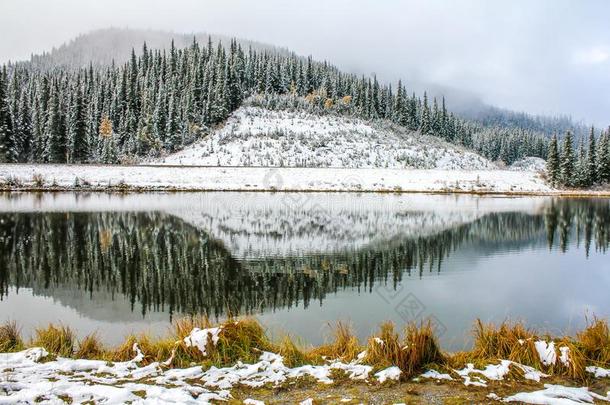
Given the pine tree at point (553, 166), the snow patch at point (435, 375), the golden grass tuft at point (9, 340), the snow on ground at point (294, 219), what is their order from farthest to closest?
the pine tree at point (553, 166)
the snow on ground at point (294, 219)
the golden grass tuft at point (9, 340)
the snow patch at point (435, 375)

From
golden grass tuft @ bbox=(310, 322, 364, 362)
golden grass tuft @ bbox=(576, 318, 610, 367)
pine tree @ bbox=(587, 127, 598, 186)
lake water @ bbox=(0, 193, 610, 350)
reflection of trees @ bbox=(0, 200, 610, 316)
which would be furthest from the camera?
pine tree @ bbox=(587, 127, 598, 186)

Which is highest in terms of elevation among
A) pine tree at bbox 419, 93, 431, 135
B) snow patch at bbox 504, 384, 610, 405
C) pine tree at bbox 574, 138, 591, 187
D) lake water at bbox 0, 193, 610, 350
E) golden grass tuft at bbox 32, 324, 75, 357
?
pine tree at bbox 419, 93, 431, 135

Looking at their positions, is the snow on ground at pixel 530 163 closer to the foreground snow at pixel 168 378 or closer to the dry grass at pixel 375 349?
the dry grass at pixel 375 349

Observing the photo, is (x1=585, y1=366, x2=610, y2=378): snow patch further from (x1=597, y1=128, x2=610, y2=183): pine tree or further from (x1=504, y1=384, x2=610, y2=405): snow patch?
(x1=597, y1=128, x2=610, y2=183): pine tree

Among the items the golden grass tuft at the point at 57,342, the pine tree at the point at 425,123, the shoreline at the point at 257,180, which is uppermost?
the pine tree at the point at 425,123

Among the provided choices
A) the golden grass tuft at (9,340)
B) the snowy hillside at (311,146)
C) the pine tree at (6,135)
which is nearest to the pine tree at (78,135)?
the pine tree at (6,135)

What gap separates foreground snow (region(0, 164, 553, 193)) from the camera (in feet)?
170

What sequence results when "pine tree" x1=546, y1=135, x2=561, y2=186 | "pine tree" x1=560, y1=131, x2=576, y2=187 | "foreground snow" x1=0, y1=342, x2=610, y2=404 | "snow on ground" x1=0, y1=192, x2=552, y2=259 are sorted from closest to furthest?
1. "foreground snow" x1=0, y1=342, x2=610, y2=404
2. "snow on ground" x1=0, y1=192, x2=552, y2=259
3. "pine tree" x1=546, y1=135, x2=561, y2=186
4. "pine tree" x1=560, y1=131, x2=576, y2=187

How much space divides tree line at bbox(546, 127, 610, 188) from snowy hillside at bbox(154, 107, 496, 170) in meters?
16.6

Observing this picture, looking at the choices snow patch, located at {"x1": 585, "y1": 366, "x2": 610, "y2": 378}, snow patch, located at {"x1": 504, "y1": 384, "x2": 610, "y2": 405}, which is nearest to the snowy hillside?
snow patch, located at {"x1": 585, "y1": 366, "x2": 610, "y2": 378}

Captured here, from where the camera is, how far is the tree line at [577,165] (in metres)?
70.4

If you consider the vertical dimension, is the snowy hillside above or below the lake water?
above

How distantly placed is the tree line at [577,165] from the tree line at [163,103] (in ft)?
163

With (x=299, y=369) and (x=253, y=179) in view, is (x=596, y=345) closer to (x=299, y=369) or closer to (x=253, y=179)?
(x=299, y=369)
